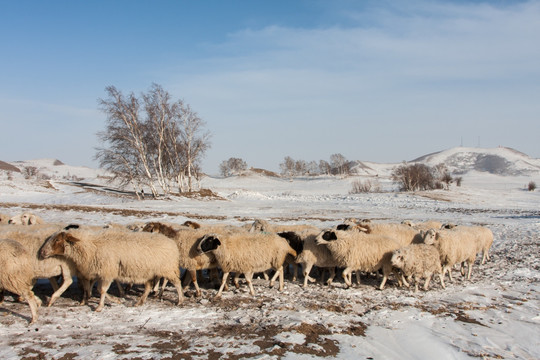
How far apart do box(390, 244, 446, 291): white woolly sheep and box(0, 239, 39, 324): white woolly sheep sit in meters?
7.77

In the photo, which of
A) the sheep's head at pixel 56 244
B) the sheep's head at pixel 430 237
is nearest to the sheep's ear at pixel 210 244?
the sheep's head at pixel 56 244

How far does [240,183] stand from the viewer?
89.2 m

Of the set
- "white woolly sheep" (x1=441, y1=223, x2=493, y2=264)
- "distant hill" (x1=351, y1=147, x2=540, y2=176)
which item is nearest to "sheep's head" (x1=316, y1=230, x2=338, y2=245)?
"white woolly sheep" (x1=441, y1=223, x2=493, y2=264)

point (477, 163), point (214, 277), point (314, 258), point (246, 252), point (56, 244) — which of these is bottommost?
point (214, 277)

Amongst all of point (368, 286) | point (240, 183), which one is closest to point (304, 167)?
point (240, 183)

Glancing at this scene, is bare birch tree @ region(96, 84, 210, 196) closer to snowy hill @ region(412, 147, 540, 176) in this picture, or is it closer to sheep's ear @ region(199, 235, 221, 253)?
sheep's ear @ region(199, 235, 221, 253)

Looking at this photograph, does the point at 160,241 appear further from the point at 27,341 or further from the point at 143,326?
the point at 27,341

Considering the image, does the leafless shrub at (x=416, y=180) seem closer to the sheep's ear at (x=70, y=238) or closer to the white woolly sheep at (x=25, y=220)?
the white woolly sheep at (x=25, y=220)

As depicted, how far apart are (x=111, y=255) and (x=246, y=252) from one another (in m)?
2.96

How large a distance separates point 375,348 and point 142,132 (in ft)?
119

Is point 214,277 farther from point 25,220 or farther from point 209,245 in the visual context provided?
point 25,220

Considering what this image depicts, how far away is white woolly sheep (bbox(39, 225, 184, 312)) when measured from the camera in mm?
7844

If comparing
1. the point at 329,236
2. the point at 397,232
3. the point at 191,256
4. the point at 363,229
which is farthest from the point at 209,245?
the point at 397,232

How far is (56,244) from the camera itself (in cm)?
776
